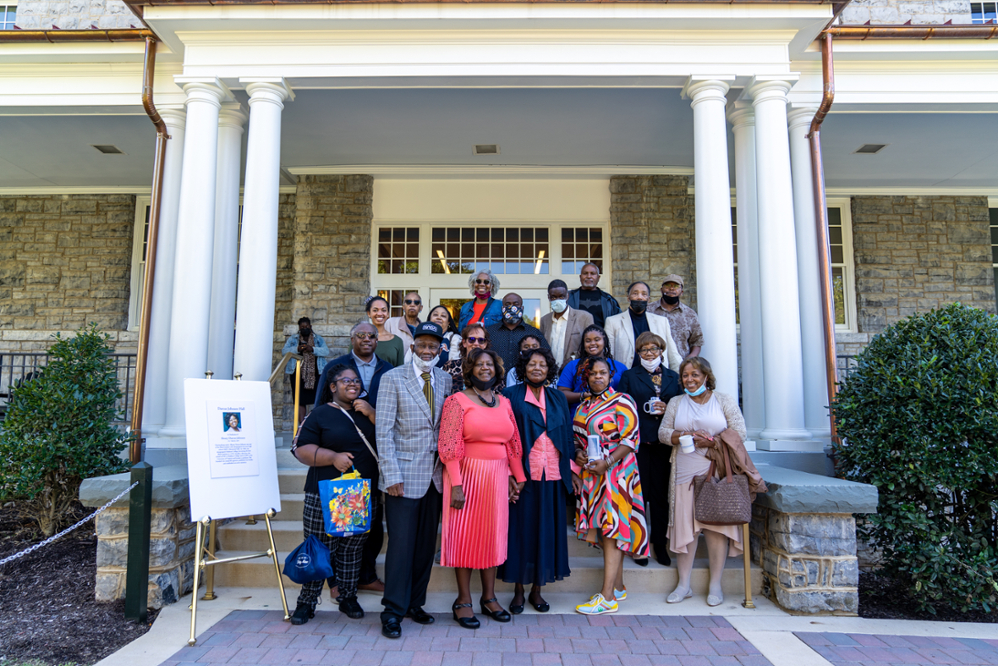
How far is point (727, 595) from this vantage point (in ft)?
14.9

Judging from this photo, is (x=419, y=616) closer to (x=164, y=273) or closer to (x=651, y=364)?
(x=651, y=364)

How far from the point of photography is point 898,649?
12.3 feet

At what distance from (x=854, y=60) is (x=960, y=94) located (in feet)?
3.75

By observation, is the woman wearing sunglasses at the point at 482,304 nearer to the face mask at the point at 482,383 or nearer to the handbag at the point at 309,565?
the face mask at the point at 482,383

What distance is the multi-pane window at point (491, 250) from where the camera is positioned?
9758 mm

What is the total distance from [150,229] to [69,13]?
404 cm

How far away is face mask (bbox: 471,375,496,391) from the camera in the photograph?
3973 millimetres

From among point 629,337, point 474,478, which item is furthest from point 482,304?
point 474,478

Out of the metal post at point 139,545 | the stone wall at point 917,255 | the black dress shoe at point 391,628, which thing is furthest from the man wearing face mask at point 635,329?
the stone wall at point 917,255

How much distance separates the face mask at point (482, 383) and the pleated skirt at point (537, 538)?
70 cm

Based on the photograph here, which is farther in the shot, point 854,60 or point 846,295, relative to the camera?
point 846,295

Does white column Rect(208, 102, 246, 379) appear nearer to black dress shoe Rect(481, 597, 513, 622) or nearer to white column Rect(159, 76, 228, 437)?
white column Rect(159, 76, 228, 437)

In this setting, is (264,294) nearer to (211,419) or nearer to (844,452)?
(211,419)

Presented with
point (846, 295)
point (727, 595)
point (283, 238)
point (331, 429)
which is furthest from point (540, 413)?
point (846, 295)
